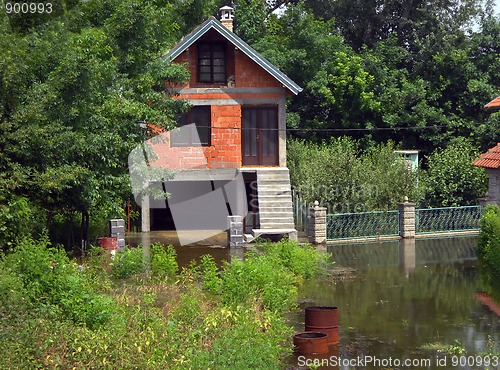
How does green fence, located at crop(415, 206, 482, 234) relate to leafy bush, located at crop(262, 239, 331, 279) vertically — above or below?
above

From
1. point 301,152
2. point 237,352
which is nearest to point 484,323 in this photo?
point 237,352

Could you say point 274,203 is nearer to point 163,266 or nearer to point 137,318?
point 163,266

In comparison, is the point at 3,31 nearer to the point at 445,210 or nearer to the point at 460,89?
the point at 445,210

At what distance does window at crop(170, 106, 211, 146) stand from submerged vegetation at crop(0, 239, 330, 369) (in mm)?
11679

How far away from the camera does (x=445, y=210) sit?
1142 inches

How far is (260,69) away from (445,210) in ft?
27.8

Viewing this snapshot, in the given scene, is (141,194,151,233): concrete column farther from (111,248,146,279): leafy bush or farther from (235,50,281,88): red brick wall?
(111,248,146,279): leafy bush

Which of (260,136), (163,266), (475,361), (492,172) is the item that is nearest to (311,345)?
(475,361)

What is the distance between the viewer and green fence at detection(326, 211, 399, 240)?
27.8 metres

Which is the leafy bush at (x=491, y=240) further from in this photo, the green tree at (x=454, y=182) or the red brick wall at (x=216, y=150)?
the red brick wall at (x=216, y=150)

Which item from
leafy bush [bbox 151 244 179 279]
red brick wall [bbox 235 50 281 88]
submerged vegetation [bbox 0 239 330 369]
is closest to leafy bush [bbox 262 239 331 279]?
submerged vegetation [bbox 0 239 330 369]

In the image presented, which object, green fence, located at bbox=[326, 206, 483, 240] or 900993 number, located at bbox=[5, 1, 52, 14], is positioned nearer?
900993 number, located at bbox=[5, 1, 52, 14]

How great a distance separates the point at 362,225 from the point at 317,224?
77.7 inches

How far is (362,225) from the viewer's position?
28094 millimetres
